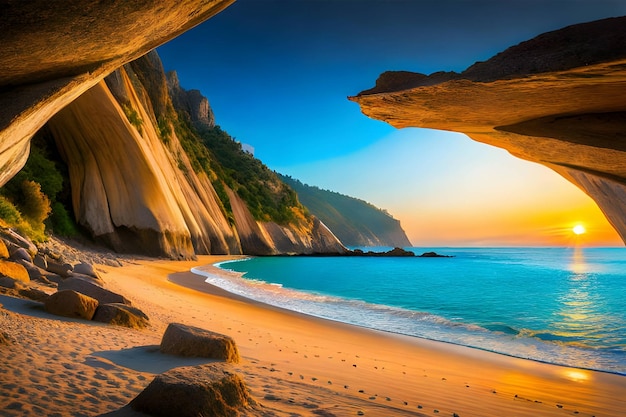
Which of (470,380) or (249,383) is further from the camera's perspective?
(470,380)

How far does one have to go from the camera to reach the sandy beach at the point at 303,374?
4293 millimetres

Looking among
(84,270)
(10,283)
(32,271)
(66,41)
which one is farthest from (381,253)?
(66,41)

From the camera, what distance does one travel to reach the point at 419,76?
21.2ft

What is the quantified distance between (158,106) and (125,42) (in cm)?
4846

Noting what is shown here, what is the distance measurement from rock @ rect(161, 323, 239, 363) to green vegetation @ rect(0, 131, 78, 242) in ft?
46.8

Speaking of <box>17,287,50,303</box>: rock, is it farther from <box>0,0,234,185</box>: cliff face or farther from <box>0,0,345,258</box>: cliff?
<box>0,0,234,185</box>: cliff face

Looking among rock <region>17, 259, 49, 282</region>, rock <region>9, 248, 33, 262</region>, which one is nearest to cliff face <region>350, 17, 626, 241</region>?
rock <region>17, 259, 49, 282</region>

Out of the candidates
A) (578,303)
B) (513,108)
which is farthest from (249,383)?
(578,303)

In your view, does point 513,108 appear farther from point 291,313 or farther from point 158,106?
point 158,106

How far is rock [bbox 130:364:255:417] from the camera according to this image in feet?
12.0

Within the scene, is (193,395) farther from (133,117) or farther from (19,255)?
(133,117)

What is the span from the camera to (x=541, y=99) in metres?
6.15

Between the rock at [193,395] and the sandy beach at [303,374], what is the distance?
25 cm

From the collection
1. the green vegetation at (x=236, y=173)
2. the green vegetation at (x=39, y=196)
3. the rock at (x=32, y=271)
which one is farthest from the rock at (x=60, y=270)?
the green vegetation at (x=236, y=173)
